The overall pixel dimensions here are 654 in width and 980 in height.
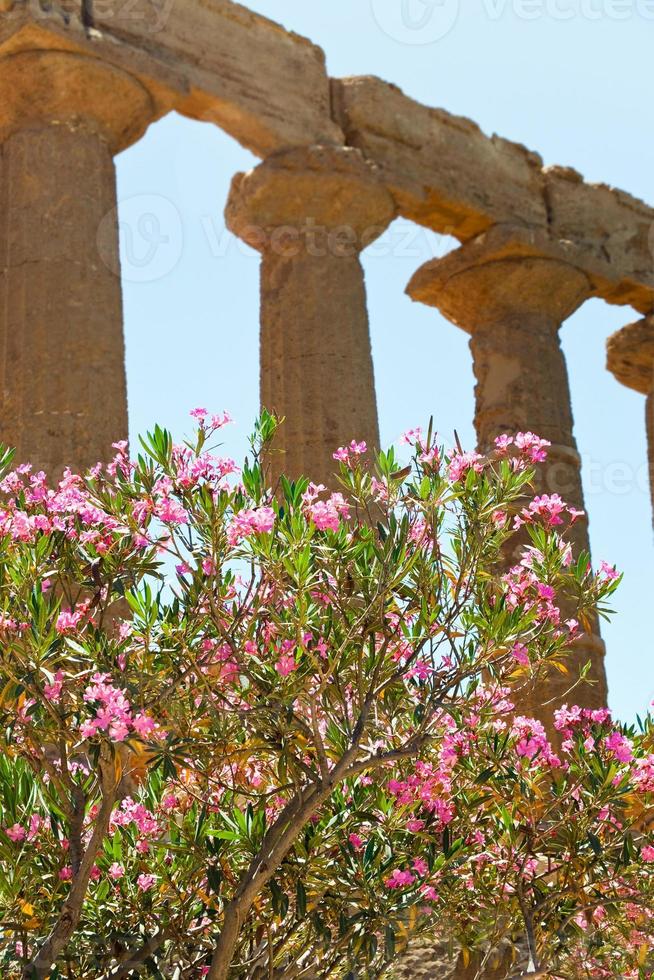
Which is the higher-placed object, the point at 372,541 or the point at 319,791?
the point at 372,541

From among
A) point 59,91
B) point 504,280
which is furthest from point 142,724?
point 504,280

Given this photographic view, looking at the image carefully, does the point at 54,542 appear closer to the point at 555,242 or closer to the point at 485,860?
the point at 485,860

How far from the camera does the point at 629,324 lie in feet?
57.2

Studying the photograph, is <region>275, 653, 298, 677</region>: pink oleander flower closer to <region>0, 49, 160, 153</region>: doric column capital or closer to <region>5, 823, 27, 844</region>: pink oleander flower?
<region>5, 823, 27, 844</region>: pink oleander flower

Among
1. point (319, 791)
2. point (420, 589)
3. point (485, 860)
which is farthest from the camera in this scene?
point (485, 860)

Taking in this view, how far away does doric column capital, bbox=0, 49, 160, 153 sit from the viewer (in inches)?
426

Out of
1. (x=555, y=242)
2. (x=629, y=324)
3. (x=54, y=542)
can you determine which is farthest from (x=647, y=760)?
(x=629, y=324)

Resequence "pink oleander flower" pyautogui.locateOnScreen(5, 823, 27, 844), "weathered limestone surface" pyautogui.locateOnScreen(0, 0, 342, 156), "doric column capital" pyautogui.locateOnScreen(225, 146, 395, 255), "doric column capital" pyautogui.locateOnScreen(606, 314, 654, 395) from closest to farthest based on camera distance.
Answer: "pink oleander flower" pyautogui.locateOnScreen(5, 823, 27, 844) → "weathered limestone surface" pyautogui.locateOnScreen(0, 0, 342, 156) → "doric column capital" pyautogui.locateOnScreen(225, 146, 395, 255) → "doric column capital" pyautogui.locateOnScreen(606, 314, 654, 395)

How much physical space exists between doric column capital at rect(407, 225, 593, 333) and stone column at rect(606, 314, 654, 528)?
1.93 meters

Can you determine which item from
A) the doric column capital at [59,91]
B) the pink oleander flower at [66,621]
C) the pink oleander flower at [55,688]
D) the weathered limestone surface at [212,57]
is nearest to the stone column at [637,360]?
the weathered limestone surface at [212,57]

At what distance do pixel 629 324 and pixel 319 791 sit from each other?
12878 mm

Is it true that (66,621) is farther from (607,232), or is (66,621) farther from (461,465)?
(607,232)

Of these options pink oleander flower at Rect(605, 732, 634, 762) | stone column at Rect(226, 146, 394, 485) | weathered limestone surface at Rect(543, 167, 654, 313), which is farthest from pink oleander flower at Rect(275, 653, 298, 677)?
weathered limestone surface at Rect(543, 167, 654, 313)

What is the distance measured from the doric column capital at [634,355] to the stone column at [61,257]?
793 centimetres
